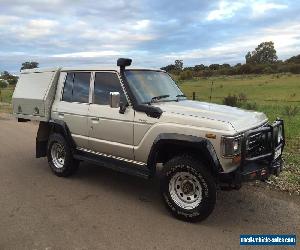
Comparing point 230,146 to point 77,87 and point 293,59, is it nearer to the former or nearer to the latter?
point 77,87

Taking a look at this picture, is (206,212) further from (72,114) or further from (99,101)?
(72,114)

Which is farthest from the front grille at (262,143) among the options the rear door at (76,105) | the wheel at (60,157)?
the wheel at (60,157)

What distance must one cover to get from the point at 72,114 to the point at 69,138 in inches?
17.6

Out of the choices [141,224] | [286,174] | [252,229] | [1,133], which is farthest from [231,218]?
[1,133]

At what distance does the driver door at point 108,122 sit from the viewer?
6.20m

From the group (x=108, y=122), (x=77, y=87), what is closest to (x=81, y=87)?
(x=77, y=87)

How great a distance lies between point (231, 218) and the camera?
5.59 meters

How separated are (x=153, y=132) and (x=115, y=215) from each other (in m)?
1.25

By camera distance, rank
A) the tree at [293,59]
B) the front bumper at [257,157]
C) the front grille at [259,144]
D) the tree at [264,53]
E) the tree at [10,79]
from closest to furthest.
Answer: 1. the front bumper at [257,157]
2. the front grille at [259,144]
3. the tree at [10,79]
4. the tree at [293,59]
5. the tree at [264,53]

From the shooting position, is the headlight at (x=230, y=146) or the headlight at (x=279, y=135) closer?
the headlight at (x=230, y=146)

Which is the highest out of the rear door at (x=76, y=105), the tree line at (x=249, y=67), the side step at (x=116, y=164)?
the tree line at (x=249, y=67)

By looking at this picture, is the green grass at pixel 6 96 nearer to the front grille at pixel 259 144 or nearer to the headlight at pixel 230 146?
the front grille at pixel 259 144

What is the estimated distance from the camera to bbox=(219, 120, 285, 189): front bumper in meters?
5.12

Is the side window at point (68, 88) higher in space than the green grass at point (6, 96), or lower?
higher
